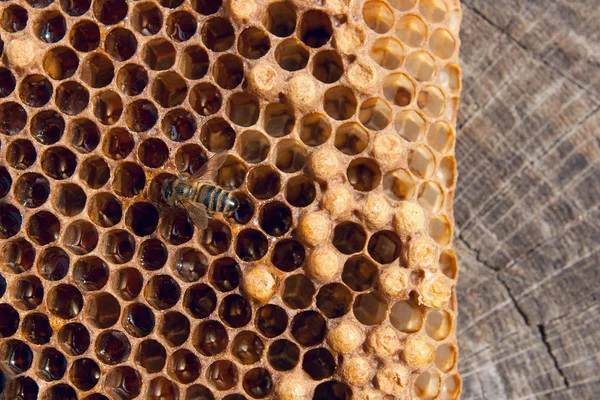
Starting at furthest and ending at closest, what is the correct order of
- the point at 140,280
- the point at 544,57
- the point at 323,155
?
the point at 544,57
the point at 140,280
the point at 323,155

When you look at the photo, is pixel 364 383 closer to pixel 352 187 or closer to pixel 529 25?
pixel 352 187

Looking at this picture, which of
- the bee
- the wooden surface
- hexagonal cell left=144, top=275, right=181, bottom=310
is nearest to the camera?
the bee

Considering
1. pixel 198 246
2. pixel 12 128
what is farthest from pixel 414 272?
pixel 12 128

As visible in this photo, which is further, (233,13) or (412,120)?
(412,120)

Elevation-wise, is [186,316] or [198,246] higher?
[198,246]

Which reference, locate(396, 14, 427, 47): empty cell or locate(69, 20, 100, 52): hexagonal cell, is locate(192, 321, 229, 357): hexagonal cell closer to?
locate(69, 20, 100, 52): hexagonal cell

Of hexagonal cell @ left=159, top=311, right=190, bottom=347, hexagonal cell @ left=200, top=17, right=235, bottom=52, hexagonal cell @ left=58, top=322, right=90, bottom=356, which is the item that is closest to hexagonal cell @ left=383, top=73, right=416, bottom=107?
hexagonal cell @ left=200, top=17, right=235, bottom=52

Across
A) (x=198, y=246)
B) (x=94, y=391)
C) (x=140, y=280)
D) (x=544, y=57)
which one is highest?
(x=544, y=57)
